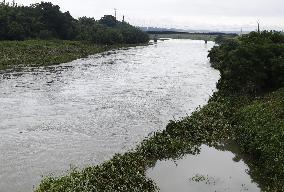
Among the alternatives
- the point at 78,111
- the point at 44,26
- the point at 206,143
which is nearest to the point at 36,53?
the point at 44,26

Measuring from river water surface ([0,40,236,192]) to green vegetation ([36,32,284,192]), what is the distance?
2.68 m

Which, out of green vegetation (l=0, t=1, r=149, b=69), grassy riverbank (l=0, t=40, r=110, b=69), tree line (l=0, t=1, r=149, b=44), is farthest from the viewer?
tree line (l=0, t=1, r=149, b=44)

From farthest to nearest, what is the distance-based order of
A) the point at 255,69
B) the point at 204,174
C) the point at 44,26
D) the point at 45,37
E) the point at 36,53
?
1. the point at 44,26
2. the point at 45,37
3. the point at 36,53
4. the point at 255,69
5. the point at 204,174

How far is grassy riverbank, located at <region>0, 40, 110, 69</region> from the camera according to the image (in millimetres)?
71938

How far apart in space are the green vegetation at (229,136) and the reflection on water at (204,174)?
2.04 feet

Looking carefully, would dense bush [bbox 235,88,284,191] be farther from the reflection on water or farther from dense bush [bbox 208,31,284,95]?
dense bush [bbox 208,31,284,95]

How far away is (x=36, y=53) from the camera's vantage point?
82.1m

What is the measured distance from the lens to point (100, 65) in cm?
7738

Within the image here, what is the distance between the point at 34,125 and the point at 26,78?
25.0 metres

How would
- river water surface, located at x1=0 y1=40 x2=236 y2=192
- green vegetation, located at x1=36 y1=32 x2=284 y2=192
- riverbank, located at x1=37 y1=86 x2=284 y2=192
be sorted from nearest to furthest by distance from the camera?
riverbank, located at x1=37 y1=86 x2=284 y2=192 < green vegetation, located at x1=36 y1=32 x2=284 y2=192 < river water surface, located at x1=0 y1=40 x2=236 y2=192

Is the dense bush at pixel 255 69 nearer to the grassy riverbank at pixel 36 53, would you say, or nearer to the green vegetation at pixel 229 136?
the green vegetation at pixel 229 136

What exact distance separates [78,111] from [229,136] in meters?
15.6

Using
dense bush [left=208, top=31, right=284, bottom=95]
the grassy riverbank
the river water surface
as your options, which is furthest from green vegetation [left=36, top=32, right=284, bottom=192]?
the grassy riverbank

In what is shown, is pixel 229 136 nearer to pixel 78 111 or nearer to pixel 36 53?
pixel 78 111
